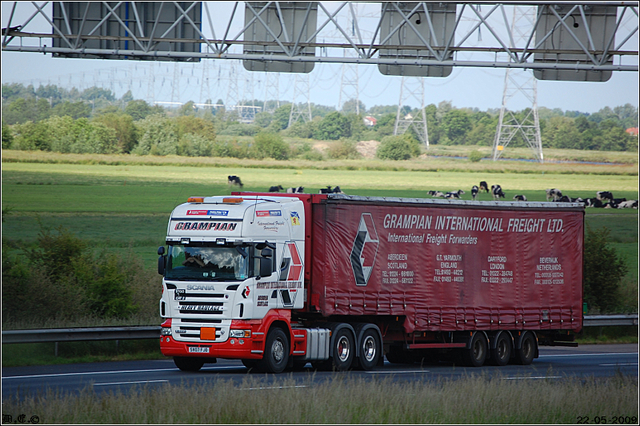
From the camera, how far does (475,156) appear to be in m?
70.5

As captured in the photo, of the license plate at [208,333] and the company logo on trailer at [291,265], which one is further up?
the company logo on trailer at [291,265]

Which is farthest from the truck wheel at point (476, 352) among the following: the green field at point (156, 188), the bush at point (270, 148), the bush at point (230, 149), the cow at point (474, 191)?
the bush at point (270, 148)

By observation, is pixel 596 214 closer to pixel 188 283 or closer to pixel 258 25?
pixel 258 25

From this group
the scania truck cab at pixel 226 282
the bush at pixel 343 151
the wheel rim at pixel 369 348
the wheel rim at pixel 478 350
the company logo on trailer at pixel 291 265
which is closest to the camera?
the scania truck cab at pixel 226 282

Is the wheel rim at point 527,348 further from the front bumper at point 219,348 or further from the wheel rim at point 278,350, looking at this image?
the front bumper at point 219,348

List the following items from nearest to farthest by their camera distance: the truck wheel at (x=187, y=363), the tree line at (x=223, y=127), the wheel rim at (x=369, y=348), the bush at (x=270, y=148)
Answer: the truck wheel at (x=187, y=363) → the wheel rim at (x=369, y=348) → the tree line at (x=223, y=127) → the bush at (x=270, y=148)

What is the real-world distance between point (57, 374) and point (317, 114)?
53480 mm

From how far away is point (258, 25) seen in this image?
69.1ft

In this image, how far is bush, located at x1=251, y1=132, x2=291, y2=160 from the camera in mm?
64188

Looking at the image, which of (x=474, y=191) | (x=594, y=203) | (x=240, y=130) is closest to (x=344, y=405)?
(x=474, y=191)

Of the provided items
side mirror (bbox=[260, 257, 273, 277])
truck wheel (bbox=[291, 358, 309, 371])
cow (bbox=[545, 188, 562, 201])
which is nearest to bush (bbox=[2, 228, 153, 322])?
truck wheel (bbox=[291, 358, 309, 371])

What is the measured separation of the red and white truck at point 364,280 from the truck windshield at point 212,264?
0.02 metres

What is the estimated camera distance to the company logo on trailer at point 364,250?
18172 millimetres

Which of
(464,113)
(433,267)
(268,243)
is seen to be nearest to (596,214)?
(464,113)
